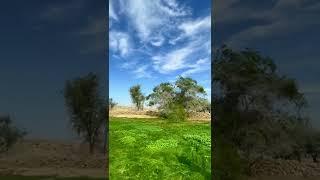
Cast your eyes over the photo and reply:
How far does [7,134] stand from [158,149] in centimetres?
480

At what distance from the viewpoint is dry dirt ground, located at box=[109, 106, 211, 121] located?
535 inches

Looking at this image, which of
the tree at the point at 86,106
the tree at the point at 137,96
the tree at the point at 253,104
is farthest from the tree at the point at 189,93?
the tree at the point at 253,104

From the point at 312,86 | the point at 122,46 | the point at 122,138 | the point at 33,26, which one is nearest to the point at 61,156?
the point at 33,26

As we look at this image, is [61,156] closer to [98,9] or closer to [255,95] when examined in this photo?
[98,9]

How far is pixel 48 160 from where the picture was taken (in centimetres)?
662

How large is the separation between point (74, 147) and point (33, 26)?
163 cm

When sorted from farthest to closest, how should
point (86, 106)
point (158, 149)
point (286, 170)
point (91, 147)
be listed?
1. point (158, 149)
2. point (86, 106)
3. point (91, 147)
4. point (286, 170)

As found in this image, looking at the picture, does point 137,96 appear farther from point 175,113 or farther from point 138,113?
point 175,113

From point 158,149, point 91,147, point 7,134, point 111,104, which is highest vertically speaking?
point 111,104

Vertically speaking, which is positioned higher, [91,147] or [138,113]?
[138,113]

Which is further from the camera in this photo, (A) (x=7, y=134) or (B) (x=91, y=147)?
(B) (x=91, y=147)

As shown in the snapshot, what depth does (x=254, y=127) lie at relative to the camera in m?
6.79

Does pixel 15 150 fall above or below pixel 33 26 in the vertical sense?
below

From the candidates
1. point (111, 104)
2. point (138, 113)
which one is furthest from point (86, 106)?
point (138, 113)
